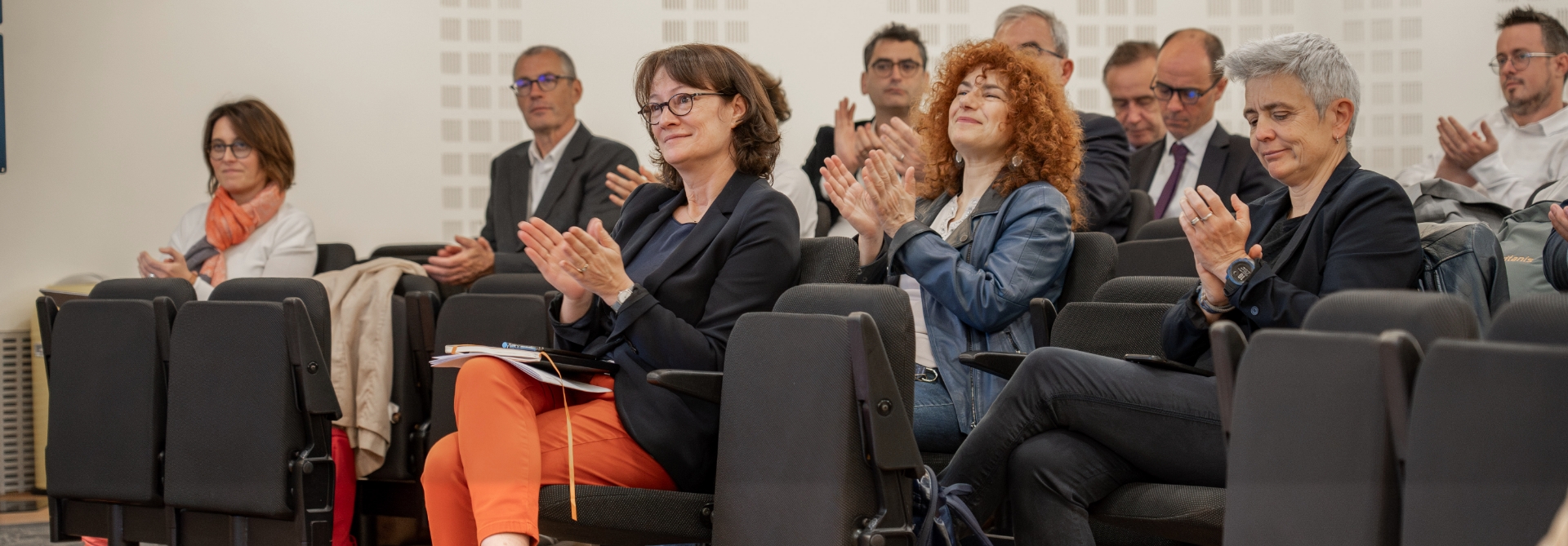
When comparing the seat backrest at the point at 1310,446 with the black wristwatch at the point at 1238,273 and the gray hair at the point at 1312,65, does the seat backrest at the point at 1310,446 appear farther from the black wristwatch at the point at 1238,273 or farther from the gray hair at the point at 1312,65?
the gray hair at the point at 1312,65

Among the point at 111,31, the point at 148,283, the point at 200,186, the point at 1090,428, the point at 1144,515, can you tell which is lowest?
the point at 1144,515

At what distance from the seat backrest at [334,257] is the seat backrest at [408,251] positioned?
0.18m

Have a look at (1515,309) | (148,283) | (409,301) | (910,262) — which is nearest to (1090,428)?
(910,262)

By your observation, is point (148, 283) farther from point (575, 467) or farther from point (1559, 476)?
point (1559, 476)

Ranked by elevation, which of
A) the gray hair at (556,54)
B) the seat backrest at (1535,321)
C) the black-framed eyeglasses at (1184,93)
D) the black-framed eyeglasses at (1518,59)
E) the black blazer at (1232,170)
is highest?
the gray hair at (556,54)

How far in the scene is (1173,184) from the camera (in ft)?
12.5

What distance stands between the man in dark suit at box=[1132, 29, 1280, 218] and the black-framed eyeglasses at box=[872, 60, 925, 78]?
0.79m

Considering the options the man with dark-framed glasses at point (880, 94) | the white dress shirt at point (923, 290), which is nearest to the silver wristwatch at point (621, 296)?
the white dress shirt at point (923, 290)

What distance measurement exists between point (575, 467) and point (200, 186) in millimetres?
3443

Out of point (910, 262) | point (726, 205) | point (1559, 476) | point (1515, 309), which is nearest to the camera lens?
point (1559, 476)

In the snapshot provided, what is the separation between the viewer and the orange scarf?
3.83 metres

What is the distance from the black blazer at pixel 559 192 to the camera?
163 inches

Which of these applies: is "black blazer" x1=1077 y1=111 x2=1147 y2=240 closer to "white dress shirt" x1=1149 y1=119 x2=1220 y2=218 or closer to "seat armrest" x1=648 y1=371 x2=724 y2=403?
"white dress shirt" x1=1149 y1=119 x2=1220 y2=218

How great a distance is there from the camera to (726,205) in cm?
223
